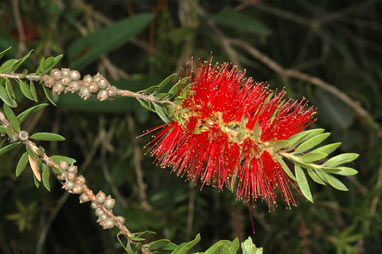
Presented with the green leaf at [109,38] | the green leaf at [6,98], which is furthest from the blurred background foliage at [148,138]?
the green leaf at [6,98]

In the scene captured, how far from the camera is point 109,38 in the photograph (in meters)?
1.90

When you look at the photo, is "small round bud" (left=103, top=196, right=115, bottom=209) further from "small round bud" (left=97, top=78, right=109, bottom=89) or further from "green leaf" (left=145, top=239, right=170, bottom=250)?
"small round bud" (left=97, top=78, right=109, bottom=89)

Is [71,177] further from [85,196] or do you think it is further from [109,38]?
[109,38]

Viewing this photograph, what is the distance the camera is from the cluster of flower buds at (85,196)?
95 centimetres

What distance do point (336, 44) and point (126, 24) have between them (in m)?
1.40

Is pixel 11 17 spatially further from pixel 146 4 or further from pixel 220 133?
pixel 220 133

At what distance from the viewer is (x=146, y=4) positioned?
285cm

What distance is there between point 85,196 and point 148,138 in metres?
1.13

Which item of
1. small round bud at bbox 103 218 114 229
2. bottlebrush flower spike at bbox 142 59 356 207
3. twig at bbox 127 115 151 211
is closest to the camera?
small round bud at bbox 103 218 114 229

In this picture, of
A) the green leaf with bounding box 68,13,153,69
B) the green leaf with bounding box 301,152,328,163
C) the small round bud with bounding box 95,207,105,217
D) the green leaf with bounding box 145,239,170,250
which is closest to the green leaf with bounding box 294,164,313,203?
the green leaf with bounding box 301,152,328,163

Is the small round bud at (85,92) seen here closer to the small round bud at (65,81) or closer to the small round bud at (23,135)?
the small round bud at (65,81)

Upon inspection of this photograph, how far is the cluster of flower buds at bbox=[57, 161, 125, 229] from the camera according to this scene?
949 millimetres

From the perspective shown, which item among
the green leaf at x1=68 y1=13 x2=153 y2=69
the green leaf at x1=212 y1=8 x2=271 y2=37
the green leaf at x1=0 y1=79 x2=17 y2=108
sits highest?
the green leaf at x1=212 y1=8 x2=271 y2=37

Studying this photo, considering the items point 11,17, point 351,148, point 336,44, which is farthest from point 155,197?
point 336,44
